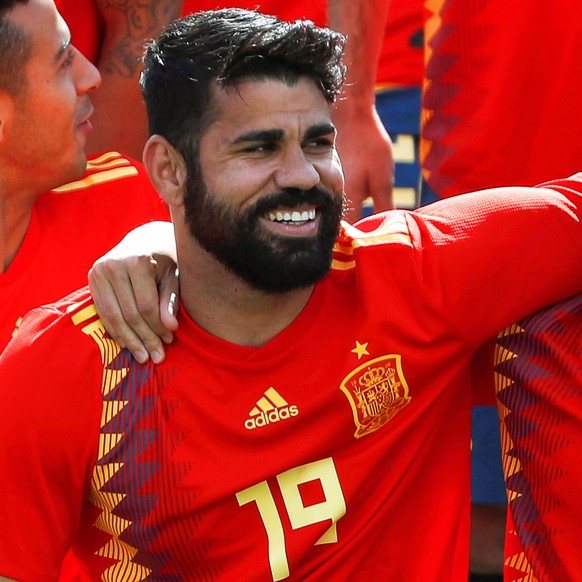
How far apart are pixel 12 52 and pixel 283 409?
1255mm

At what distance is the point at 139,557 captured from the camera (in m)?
2.88

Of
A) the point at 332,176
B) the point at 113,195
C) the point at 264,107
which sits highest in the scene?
the point at 264,107

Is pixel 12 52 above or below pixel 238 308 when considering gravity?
above

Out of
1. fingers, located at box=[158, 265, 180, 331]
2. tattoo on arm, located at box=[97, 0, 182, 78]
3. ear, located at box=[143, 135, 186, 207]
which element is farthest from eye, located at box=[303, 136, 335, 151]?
tattoo on arm, located at box=[97, 0, 182, 78]

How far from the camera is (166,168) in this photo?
117 inches

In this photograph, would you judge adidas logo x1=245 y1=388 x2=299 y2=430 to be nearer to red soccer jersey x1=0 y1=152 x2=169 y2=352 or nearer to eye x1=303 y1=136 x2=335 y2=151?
eye x1=303 y1=136 x2=335 y2=151

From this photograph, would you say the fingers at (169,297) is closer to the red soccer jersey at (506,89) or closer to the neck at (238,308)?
the neck at (238,308)

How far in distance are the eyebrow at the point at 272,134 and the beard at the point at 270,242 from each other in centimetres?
11

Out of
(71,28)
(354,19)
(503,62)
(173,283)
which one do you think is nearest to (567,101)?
(503,62)

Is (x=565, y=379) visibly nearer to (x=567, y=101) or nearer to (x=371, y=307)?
(x=371, y=307)

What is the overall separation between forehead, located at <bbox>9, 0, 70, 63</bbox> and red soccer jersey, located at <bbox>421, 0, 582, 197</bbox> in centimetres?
96

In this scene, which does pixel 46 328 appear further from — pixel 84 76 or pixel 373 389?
pixel 84 76

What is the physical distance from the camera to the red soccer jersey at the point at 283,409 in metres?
2.70

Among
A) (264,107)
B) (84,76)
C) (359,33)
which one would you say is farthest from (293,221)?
(359,33)
